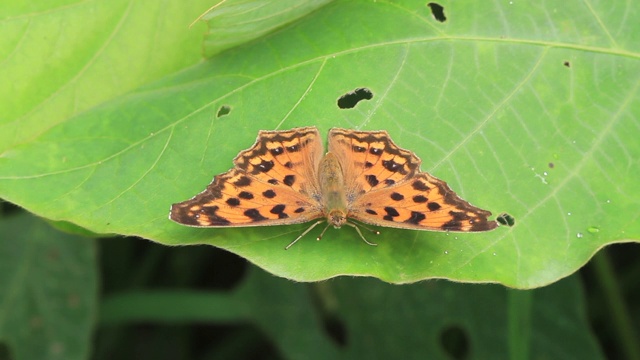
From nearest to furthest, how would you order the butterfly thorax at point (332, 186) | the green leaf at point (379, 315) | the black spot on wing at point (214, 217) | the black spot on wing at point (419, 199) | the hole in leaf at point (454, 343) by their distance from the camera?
1. the black spot on wing at point (214, 217)
2. the black spot on wing at point (419, 199)
3. the butterfly thorax at point (332, 186)
4. the green leaf at point (379, 315)
5. the hole in leaf at point (454, 343)

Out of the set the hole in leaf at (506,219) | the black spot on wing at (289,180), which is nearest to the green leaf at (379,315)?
the hole in leaf at (506,219)

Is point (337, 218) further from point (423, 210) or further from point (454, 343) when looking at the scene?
point (454, 343)

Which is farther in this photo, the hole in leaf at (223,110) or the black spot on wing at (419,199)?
the hole in leaf at (223,110)

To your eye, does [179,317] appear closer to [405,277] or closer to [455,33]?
[405,277]

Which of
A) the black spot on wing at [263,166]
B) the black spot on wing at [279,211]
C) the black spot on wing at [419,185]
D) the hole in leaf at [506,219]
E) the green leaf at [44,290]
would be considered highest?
the black spot on wing at [419,185]

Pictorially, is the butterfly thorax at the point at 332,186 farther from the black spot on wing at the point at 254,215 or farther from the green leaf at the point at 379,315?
the green leaf at the point at 379,315

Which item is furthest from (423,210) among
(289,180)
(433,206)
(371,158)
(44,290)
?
(44,290)
